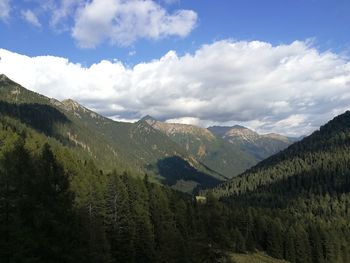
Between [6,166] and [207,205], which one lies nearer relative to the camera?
[6,166]

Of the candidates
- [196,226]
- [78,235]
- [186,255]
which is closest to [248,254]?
[196,226]

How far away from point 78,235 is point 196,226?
2777 inches

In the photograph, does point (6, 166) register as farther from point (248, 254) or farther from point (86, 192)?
point (248, 254)

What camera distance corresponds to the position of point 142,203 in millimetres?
86062

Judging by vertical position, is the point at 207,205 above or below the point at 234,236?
above

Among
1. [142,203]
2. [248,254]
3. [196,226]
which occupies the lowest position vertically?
[248,254]

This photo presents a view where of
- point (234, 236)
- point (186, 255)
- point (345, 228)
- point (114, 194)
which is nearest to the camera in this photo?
point (186, 255)

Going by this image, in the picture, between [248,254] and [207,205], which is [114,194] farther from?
[248,254]

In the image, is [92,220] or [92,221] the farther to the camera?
[92,220]

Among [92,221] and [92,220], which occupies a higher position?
[92,220]

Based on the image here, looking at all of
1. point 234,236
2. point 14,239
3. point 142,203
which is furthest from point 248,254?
point 14,239

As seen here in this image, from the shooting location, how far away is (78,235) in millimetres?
40812

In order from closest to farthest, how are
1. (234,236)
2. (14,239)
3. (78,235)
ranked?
(14,239) → (78,235) → (234,236)

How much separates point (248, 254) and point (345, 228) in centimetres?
7465
